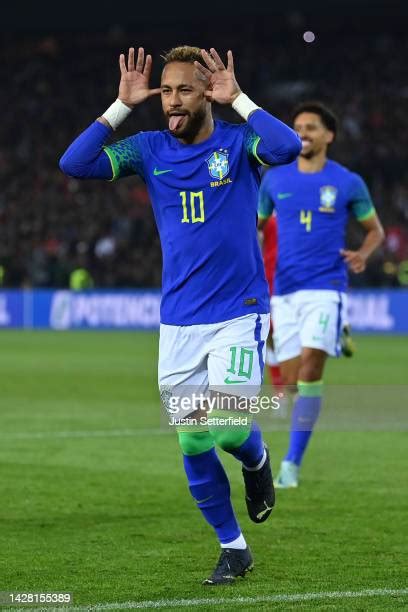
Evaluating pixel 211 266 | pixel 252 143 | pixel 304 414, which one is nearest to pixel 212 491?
pixel 211 266

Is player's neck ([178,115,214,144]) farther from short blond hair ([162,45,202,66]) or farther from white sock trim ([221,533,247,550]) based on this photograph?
white sock trim ([221,533,247,550])

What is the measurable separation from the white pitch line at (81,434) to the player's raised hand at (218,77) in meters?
5.63

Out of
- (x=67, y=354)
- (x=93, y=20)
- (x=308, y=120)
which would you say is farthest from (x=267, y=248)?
(x=93, y=20)

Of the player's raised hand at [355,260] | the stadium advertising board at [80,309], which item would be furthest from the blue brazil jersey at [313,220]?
the stadium advertising board at [80,309]

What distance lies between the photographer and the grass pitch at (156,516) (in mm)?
5418

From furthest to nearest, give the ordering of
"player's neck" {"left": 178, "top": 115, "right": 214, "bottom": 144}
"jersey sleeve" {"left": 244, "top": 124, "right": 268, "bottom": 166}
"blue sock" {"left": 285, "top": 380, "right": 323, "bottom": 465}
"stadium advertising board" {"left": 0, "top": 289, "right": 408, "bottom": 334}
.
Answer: "stadium advertising board" {"left": 0, "top": 289, "right": 408, "bottom": 334}
"blue sock" {"left": 285, "top": 380, "right": 323, "bottom": 465}
"player's neck" {"left": 178, "top": 115, "right": 214, "bottom": 144}
"jersey sleeve" {"left": 244, "top": 124, "right": 268, "bottom": 166}

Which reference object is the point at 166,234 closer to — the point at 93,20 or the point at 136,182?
the point at 136,182

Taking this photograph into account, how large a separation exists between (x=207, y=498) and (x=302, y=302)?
3418 millimetres

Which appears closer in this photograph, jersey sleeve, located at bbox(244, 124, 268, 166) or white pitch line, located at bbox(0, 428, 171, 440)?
Result: jersey sleeve, located at bbox(244, 124, 268, 166)

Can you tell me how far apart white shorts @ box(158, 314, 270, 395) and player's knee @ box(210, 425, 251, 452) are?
17cm

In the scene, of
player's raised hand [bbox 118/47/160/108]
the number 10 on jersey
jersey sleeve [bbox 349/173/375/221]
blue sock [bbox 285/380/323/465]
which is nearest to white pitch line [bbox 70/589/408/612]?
the number 10 on jersey

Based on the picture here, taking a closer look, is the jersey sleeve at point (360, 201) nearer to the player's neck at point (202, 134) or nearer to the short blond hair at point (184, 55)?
the player's neck at point (202, 134)

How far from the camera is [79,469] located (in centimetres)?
901

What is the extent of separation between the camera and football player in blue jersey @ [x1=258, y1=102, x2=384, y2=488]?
8719 millimetres
